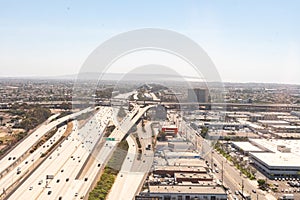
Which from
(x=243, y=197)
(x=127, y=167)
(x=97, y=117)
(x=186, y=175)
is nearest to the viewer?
(x=243, y=197)

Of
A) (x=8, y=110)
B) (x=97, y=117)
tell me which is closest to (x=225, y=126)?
(x=97, y=117)

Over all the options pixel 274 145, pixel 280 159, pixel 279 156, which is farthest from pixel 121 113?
pixel 280 159

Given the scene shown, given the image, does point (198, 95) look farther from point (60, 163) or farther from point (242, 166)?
point (60, 163)

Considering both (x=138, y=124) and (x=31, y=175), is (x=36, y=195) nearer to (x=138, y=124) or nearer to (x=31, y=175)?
(x=31, y=175)

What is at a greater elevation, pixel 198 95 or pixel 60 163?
pixel 198 95

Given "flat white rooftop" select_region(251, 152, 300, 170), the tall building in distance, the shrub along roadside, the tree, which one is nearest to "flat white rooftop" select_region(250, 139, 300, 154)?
"flat white rooftop" select_region(251, 152, 300, 170)

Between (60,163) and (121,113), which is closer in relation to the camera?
(60,163)

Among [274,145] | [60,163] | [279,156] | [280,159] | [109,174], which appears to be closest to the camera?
[109,174]

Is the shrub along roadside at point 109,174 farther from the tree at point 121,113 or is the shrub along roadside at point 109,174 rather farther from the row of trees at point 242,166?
the tree at point 121,113

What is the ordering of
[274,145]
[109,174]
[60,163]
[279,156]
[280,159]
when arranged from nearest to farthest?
1. [109,174]
2. [60,163]
3. [280,159]
4. [279,156]
5. [274,145]

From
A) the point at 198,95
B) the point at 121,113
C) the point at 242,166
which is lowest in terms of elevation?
the point at 242,166
